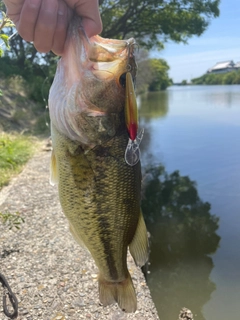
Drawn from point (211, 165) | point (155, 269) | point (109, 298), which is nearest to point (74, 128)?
point (109, 298)

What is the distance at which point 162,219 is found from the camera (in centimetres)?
845

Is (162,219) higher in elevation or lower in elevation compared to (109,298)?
lower

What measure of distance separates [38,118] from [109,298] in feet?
47.7

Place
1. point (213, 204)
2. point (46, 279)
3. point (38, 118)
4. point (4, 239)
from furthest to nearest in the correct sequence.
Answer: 1. point (38, 118)
2. point (213, 204)
3. point (4, 239)
4. point (46, 279)

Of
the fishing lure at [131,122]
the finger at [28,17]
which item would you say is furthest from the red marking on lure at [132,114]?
the finger at [28,17]

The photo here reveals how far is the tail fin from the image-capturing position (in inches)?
83.3

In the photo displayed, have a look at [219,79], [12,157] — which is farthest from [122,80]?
[219,79]

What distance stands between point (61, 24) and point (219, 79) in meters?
119

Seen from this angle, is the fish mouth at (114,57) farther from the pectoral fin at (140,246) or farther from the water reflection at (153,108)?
the water reflection at (153,108)

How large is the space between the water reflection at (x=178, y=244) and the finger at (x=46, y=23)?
4.71 m

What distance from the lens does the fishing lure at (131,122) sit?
151cm

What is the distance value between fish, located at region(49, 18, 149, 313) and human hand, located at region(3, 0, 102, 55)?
44 millimetres

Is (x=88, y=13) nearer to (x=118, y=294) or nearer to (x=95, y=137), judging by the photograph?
(x=95, y=137)

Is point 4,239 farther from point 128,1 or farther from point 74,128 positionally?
point 128,1
